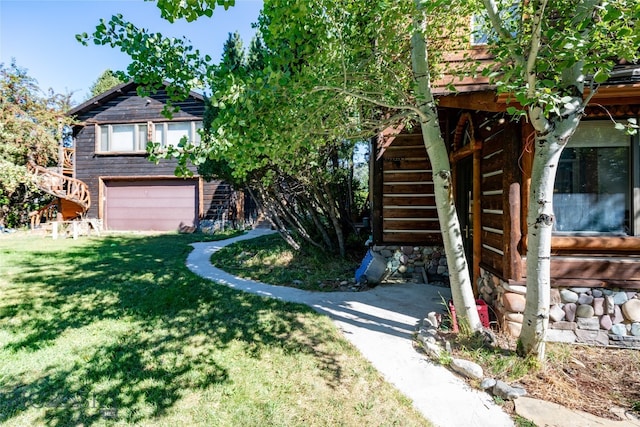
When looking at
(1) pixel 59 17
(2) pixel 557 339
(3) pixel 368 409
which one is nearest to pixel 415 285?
(2) pixel 557 339

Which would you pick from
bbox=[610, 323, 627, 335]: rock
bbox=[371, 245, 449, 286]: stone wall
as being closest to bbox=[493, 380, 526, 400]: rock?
bbox=[610, 323, 627, 335]: rock

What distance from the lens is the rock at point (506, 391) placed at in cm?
259

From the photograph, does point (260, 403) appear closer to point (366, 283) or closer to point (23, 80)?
point (366, 283)

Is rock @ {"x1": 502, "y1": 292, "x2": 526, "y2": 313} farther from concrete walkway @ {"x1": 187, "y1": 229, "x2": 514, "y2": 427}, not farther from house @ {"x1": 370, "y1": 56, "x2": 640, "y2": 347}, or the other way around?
concrete walkway @ {"x1": 187, "y1": 229, "x2": 514, "y2": 427}

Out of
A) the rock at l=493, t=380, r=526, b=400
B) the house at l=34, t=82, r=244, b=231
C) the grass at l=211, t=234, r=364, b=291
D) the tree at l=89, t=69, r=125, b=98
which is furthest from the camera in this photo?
the tree at l=89, t=69, r=125, b=98

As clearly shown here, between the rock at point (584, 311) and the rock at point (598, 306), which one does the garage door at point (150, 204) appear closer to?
the rock at point (584, 311)

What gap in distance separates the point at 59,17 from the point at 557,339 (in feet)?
33.2

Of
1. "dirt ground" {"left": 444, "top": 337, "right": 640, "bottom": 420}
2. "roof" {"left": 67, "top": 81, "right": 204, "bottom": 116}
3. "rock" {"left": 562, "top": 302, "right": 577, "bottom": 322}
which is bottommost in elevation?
"dirt ground" {"left": 444, "top": 337, "right": 640, "bottom": 420}

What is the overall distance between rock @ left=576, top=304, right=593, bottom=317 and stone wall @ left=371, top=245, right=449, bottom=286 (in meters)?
2.50

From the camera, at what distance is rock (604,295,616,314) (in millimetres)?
3557

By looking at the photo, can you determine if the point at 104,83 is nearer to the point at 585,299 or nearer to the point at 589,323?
the point at 585,299

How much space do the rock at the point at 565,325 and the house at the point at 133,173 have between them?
1222 centimetres

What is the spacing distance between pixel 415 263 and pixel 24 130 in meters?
16.5

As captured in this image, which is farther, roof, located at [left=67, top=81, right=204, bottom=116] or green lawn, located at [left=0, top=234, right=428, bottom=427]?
roof, located at [left=67, top=81, right=204, bottom=116]
